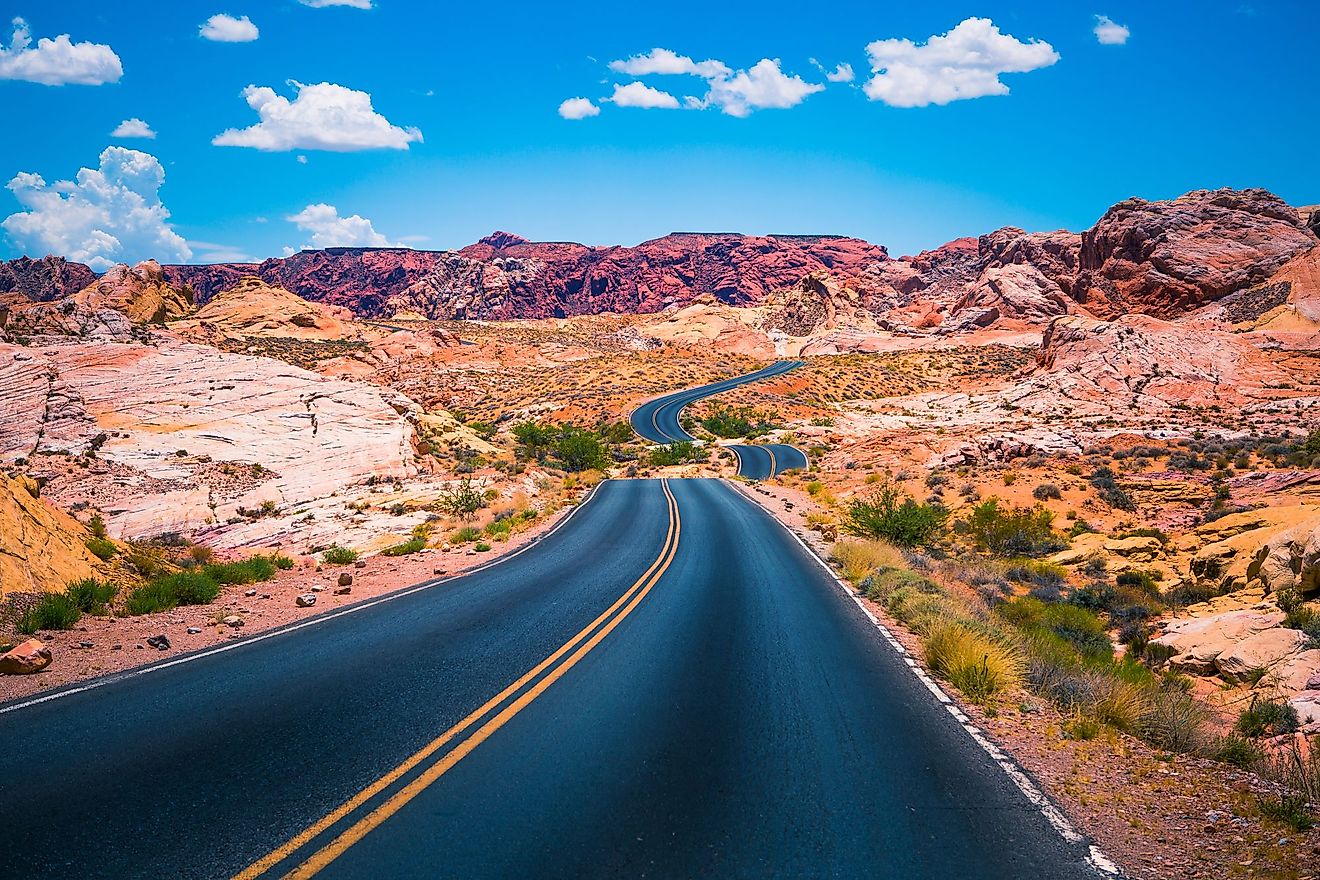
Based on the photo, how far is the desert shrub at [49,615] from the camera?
26.1 feet

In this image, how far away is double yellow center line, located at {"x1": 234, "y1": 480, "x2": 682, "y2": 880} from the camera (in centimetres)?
375

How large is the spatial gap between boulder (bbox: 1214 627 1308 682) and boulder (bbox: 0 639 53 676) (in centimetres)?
1579

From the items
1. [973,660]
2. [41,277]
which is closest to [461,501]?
[973,660]

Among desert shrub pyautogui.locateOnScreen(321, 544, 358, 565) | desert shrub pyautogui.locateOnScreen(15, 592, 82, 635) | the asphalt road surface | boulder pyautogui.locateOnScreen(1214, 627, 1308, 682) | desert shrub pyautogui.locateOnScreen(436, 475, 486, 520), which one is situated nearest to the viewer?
the asphalt road surface

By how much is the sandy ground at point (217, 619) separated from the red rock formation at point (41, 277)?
218 m

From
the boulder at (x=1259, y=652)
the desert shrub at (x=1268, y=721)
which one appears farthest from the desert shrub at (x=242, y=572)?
the boulder at (x=1259, y=652)

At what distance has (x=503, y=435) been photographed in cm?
4509

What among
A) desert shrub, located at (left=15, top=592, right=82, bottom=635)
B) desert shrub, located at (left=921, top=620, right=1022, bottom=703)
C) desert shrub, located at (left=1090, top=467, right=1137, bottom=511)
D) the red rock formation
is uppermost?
the red rock formation

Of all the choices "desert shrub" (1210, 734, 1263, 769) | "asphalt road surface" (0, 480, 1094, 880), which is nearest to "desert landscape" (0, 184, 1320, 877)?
"desert shrub" (1210, 734, 1263, 769)

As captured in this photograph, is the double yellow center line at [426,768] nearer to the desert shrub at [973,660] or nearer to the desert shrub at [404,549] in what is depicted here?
the desert shrub at [973,660]

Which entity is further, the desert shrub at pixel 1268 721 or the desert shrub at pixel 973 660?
the desert shrub at pixel 973 660

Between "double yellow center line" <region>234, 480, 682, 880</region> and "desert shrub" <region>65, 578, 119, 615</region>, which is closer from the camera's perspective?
"double yellow center line" <region>234, 480, 682, 880</region>

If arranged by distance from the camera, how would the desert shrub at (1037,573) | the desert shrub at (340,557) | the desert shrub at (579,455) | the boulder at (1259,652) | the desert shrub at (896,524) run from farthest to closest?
the desert shrub at (579,455)
the desert shrub at (896,524)
the desert shrub at (1037,573)
the desert shrub at (340,557)
the boulder at (1259,652)

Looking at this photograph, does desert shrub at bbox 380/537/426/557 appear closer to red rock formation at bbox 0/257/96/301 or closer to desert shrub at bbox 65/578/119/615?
desert shrub at bbox 65/578/119/615
